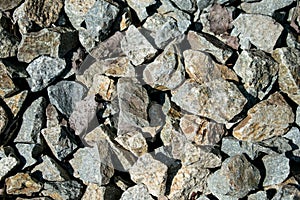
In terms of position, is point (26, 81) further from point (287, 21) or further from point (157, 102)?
point (287, 21)

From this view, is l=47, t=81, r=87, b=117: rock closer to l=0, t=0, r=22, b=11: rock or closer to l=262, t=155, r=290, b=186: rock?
l=0, t=0, r=22, b=11: rock

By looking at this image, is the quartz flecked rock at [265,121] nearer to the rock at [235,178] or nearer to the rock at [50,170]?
the rock at [235,178]

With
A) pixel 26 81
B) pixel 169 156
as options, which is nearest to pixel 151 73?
pixel 169 156

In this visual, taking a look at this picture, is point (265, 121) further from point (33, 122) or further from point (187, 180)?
point (33, 122)

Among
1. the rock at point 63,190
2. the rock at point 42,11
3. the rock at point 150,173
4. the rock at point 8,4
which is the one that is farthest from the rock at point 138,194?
the rock at point 8,4

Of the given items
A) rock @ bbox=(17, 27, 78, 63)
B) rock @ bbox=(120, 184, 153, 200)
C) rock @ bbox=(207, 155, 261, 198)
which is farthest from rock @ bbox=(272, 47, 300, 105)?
rock @ bbox=(17, 27, 78, 63)

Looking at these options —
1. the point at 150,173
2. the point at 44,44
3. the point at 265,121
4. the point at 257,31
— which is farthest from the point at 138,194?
the point at 257,31
